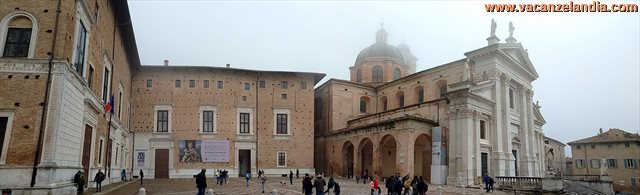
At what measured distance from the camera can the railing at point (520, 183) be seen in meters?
24.2

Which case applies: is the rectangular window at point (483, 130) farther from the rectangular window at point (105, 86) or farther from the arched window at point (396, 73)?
the rectangular window at point (105, 86)

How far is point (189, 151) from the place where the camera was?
33344mm

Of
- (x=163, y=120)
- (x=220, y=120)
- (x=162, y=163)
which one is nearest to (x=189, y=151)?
(x=162, y=163)

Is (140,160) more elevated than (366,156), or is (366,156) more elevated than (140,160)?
(366,156)

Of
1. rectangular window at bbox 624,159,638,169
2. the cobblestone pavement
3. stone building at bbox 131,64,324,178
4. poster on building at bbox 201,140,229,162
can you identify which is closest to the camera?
the cobblestone pavement

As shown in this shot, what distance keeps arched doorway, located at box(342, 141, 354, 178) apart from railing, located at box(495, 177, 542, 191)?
11.8 m

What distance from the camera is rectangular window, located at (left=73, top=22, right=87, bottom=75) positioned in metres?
15.4

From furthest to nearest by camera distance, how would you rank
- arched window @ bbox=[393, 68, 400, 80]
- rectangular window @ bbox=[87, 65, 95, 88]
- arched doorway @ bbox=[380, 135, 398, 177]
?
arched window @ bbox=[393, 68, 400, 80] < arched doorway @ bbox=[380, 135, 398, 177] < rectangular window @ bbox=[87, 65, 95, 88]

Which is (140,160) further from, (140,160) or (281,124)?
(281,124)

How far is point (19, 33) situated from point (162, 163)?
20625mm

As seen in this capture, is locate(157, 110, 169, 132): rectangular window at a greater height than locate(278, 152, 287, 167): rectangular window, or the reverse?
locate(157, 110, 169, 132): rectangular window

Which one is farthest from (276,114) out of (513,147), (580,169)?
(580,169)

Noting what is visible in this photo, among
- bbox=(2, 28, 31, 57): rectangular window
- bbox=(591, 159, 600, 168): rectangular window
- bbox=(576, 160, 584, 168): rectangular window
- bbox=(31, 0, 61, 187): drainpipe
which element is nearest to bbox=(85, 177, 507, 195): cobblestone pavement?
bbox=(31, 0, 61, 187): drainpipe

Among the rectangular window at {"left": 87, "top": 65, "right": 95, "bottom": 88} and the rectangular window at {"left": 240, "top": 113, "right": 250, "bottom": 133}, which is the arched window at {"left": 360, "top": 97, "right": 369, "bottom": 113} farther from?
the rectangular window at {"left": 87, "top": 65, "right": 95, "bottom": 88}
